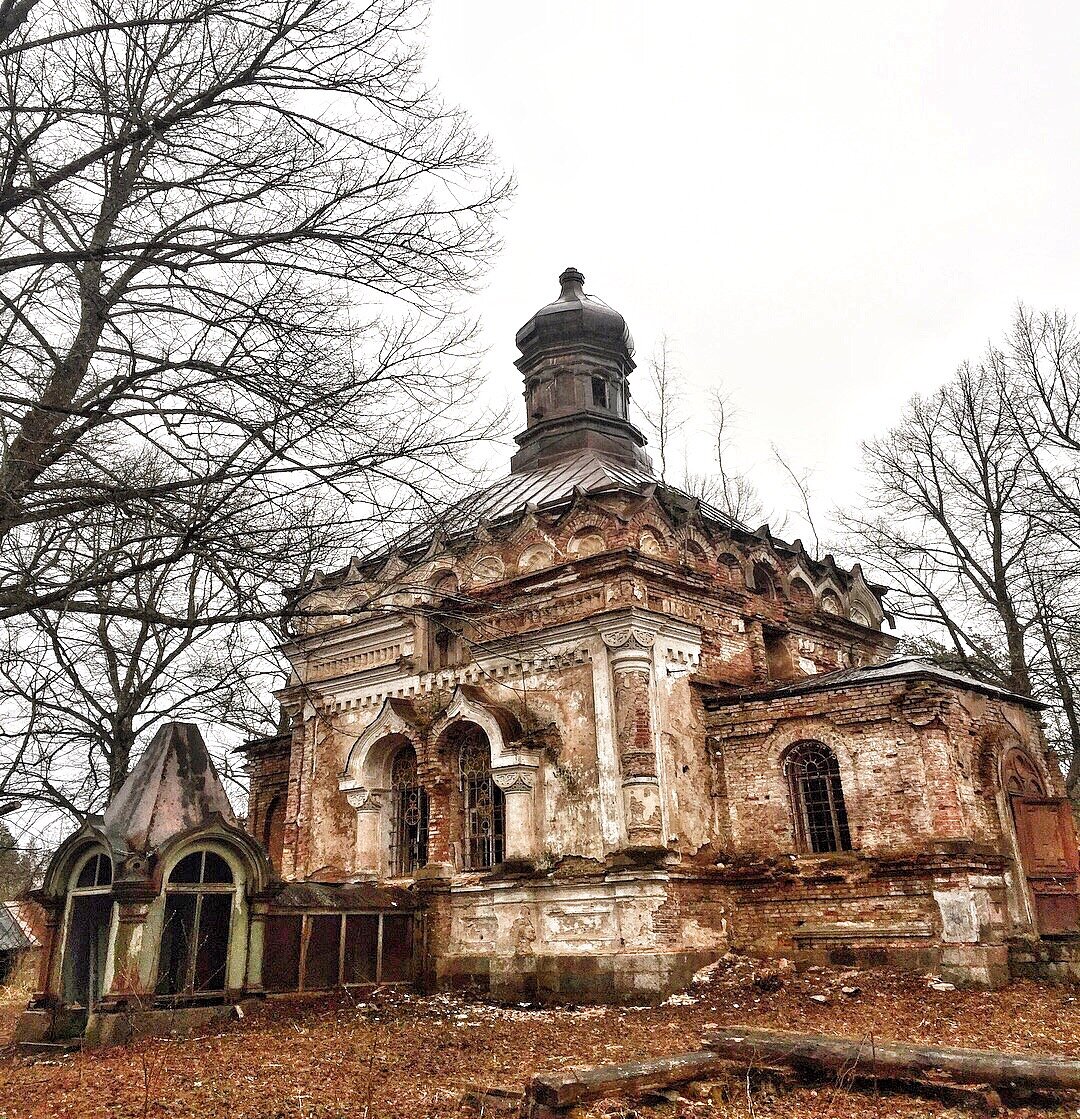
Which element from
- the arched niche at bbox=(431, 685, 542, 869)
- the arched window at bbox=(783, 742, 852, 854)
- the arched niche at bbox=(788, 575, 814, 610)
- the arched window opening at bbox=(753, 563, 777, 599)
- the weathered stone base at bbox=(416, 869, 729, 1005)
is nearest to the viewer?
the weathered stone base at bbox=(416, 869, 729, 1005)

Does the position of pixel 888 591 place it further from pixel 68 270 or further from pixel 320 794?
pixel 68 270

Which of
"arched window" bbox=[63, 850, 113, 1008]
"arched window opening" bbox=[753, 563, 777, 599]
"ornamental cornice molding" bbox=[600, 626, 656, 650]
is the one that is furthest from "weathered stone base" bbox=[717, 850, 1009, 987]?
"arched window" bbox=[63, 850, 113, 1008]

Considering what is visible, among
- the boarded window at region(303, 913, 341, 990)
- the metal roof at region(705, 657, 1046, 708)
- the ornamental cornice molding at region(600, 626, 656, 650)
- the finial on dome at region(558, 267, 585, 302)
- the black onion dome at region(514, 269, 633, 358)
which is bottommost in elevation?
the boarded window at region(303, 913, 341, 990)

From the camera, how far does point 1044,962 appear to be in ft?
41.4

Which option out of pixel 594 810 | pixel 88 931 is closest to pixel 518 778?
pixel 594 810

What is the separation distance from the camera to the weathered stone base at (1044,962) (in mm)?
12500

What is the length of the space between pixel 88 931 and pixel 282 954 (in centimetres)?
235

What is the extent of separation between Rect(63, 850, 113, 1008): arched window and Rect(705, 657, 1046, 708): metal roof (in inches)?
336

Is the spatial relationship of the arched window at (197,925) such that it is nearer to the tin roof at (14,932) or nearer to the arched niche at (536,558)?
the arched niche at (536,558)

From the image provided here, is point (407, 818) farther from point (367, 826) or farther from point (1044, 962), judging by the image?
point (1044, 962)

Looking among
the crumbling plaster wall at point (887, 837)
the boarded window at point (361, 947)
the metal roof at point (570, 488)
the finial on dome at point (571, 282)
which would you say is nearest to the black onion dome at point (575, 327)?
the finial on dome at point (571, 282)

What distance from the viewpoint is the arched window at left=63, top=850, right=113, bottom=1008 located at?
11.0 metres

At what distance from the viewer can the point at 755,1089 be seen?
7.30m

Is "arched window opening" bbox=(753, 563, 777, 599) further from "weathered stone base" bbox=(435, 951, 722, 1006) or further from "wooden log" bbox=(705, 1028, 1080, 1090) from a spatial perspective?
"wooden log" bbox=(705, 1028, 1080, 1090)
